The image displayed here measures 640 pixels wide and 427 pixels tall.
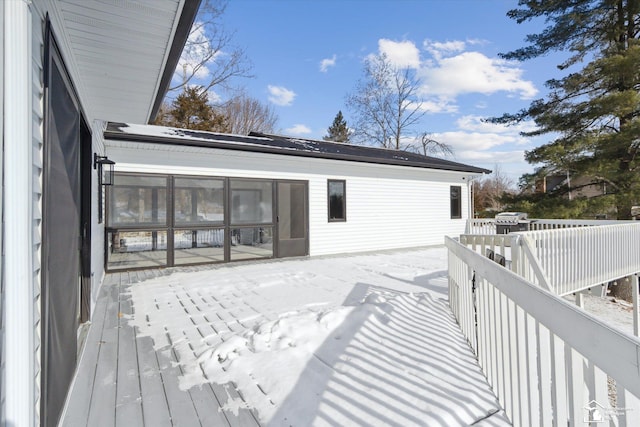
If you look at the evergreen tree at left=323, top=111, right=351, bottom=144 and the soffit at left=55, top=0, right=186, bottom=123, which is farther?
the evergreen tree at left=323, top=111, right=351, bottom=144

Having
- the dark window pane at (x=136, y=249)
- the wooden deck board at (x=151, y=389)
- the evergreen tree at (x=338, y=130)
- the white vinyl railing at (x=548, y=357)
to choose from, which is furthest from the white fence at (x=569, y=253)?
the evergreen tree at (x=338, y=130)

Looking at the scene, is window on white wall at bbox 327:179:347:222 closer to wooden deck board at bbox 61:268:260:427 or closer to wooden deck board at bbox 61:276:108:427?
wooden deck board at bbox 61:268:260:427

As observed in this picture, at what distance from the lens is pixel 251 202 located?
7430mm

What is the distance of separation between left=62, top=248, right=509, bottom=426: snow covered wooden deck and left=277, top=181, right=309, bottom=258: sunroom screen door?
3178 millimetres

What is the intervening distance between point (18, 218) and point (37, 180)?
0.91 ft

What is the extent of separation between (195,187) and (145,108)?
2.50 metres

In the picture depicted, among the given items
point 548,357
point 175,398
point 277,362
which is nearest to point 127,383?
point 175,398

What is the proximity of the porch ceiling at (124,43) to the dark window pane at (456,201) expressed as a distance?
972 centimetres

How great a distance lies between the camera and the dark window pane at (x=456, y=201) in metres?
11.1

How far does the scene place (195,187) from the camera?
6832mm

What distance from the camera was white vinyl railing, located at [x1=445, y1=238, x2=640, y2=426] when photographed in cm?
91

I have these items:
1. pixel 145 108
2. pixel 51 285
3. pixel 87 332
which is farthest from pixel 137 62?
pixel 87 332

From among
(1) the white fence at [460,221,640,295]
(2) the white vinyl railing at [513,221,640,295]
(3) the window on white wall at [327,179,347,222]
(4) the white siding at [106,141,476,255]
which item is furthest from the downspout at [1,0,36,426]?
(3) the window on white wall at [327,179,347,222]

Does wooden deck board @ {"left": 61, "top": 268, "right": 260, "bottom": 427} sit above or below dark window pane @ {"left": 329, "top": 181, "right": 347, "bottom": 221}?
below
